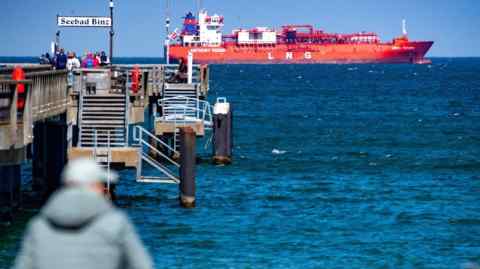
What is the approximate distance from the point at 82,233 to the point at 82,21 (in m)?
27.2

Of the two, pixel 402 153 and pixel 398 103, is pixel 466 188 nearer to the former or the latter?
pixel 402 153

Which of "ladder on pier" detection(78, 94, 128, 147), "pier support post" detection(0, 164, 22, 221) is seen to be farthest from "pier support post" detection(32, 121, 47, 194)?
"pier support post" detection(0, 164, 22, 221)

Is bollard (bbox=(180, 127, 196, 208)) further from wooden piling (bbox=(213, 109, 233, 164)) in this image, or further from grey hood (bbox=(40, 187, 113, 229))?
grey hood (bbox=(40, 187, 113, 229))

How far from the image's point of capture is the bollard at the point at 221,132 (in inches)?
1347

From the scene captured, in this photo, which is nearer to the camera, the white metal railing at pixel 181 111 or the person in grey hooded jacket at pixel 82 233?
the person in grey hooded jacket at pixel 82 233

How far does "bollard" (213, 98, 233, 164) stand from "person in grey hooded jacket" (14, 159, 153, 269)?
28.3 m

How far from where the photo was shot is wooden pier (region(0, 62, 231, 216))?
63.1ft

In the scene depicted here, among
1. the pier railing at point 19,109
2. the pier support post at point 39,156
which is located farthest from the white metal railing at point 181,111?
the pier railing at point 19,109

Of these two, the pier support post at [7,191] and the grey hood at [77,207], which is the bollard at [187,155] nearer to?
the pier support post at [7,191]

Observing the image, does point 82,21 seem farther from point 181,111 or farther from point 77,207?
point 77,207

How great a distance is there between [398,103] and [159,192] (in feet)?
194

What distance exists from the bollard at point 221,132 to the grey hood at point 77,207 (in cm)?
2838

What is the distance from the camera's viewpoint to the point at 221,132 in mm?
34219

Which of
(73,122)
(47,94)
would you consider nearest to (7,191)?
(47,94)
